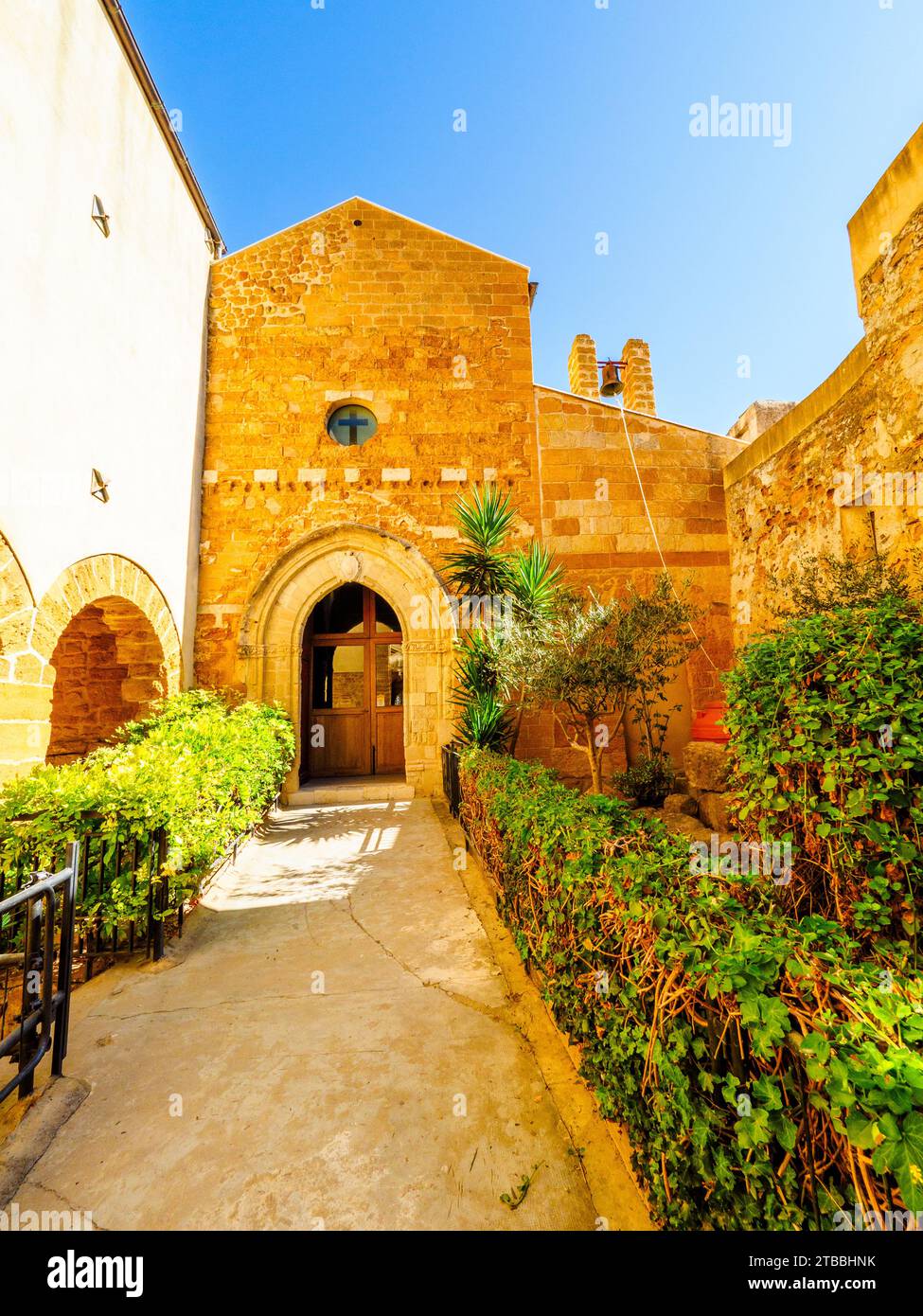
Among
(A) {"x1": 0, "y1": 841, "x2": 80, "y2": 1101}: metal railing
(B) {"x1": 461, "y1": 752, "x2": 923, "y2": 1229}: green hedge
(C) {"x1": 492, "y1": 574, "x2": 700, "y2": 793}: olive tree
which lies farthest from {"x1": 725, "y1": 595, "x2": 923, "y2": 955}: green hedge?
(A) {"x1": 0, "y1": 841, "x2": 80, "y2": 1101}: metal railing

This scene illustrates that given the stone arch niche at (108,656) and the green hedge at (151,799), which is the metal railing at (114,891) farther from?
the stone arch niche at (108,656)

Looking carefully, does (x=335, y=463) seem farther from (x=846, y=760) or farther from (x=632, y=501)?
(x=846, y=760)

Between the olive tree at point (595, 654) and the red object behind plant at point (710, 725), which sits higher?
the olive tree at point (595, 654)

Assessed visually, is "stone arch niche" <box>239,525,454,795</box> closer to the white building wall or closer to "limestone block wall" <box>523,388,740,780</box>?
the white building wall

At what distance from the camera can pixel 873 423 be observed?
179 inches

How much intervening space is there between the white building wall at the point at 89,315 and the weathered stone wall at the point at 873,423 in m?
5.94

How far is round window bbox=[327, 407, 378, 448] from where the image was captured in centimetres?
800

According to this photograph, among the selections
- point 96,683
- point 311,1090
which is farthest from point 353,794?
point 311,1090

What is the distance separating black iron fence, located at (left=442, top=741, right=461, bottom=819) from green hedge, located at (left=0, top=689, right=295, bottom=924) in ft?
6.97

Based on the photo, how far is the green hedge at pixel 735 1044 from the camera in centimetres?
96

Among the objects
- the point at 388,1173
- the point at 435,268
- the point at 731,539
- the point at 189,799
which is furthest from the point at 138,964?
the point at 435,268

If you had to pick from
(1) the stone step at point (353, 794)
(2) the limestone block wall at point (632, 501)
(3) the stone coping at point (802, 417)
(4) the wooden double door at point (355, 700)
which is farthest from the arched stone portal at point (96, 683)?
(3) the stone coping at point (802, 417)

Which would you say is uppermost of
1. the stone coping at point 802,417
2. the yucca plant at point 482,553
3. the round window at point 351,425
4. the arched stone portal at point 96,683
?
the round window at point 351,425

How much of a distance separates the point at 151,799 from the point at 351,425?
6.46m
